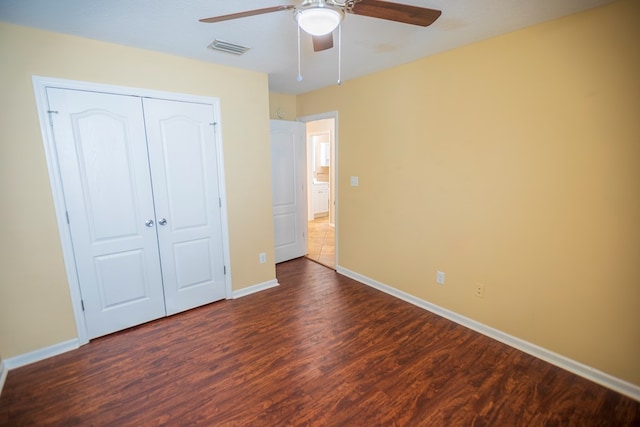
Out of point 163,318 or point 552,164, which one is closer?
point 552,164

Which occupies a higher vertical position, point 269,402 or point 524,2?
point 524,2

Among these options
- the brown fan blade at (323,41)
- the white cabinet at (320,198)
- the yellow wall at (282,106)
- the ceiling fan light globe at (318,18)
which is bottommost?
the white cabinet at (320,198)

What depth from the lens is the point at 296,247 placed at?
4.55m

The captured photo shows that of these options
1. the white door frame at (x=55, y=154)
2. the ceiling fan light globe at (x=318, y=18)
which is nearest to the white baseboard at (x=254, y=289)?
the white door frame at (x=55, y=154)

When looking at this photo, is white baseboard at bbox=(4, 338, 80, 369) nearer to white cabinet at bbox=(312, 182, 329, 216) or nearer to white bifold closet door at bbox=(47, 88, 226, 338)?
white bifold closet door at bbox=(47, 88, 226, 338)

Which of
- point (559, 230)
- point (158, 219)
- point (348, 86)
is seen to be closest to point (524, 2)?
point (559, 230)

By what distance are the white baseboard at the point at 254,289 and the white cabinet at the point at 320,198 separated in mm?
3962

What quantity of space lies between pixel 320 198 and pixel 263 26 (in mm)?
5601

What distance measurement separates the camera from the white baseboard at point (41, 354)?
2.15 meters

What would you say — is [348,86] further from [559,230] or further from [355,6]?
[559,230]

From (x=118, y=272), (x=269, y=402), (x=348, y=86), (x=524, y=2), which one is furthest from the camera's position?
(x=348, y=86)

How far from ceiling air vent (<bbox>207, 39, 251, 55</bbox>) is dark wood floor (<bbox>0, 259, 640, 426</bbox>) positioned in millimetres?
2460

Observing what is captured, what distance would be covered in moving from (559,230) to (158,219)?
Result: 331 centimetres

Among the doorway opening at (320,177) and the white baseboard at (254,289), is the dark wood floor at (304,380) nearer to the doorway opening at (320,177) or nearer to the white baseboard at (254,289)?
the white baseboard at (254,289)
